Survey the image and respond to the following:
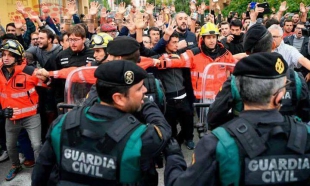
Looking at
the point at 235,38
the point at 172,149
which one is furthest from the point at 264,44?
the point at 235,38

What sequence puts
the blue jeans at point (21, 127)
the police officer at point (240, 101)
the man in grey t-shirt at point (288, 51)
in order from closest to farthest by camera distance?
1. the police officer at point (240, 101)
2. the man in grey t-shirt at point (288, 51)
3. the blue jeans at point (21, 127)

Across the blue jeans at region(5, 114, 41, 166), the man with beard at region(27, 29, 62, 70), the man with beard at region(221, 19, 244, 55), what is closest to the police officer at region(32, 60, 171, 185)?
the blue jeans at region(5, 114, 41, 166)

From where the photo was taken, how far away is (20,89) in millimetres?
4289

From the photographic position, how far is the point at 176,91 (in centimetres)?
497

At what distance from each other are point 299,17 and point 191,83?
6390 mm

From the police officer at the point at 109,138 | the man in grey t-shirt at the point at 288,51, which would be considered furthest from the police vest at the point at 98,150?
the man in grey t-shirt at the point at 288,51

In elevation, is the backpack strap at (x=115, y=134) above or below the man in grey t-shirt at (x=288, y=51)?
below

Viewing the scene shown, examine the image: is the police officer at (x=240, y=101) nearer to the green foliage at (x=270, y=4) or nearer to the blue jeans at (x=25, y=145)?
the blue jeans at (x=25, y=145)

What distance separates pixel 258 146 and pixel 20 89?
3514 millimetres

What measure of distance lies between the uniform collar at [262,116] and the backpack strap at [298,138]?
78mm

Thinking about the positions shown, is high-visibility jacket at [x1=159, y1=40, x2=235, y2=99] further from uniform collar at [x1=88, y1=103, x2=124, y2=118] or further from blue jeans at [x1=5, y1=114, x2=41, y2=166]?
uniform collar at [x1=88, y1=103, x2=124, y2=118]

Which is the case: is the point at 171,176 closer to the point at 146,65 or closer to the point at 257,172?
the point at 257,172

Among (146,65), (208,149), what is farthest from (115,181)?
(146,65)

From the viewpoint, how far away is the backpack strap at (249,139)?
63.2 inches
